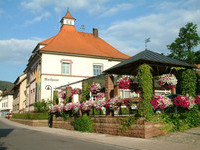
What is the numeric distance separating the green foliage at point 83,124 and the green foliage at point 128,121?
3.04m

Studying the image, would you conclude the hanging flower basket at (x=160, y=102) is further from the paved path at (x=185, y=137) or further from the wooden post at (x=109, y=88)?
the wooden post at (x=109, y=88)

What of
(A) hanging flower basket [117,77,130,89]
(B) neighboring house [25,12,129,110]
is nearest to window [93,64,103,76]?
(B) neighboring house [25,12,129,110]

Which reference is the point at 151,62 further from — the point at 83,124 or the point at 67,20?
the point at 67,20

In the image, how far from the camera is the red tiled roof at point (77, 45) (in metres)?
34.4

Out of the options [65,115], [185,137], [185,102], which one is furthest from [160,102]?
[65,115]

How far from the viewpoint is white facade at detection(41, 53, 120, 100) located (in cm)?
3241

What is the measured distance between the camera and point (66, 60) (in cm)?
3406

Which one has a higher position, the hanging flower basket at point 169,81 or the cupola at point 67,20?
the cupola at point 67,20

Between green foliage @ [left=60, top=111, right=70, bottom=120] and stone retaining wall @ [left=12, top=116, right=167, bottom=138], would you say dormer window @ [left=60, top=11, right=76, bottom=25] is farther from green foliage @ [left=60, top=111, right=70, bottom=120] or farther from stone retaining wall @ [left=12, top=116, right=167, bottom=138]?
stone retaining wall @ [left=12, top=116, right=167, bottom=138]

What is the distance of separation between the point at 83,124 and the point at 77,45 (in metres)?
23.3

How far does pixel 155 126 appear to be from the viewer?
10.4 meters

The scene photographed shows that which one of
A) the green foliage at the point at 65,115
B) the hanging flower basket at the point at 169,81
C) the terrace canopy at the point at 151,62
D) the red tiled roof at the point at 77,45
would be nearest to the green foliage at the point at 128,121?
the hanging flower basket at the point at 169,81

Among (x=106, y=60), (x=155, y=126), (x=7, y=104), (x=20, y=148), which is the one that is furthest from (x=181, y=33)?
(x=7, y=104)

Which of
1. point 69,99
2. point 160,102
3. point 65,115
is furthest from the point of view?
point 69,99
